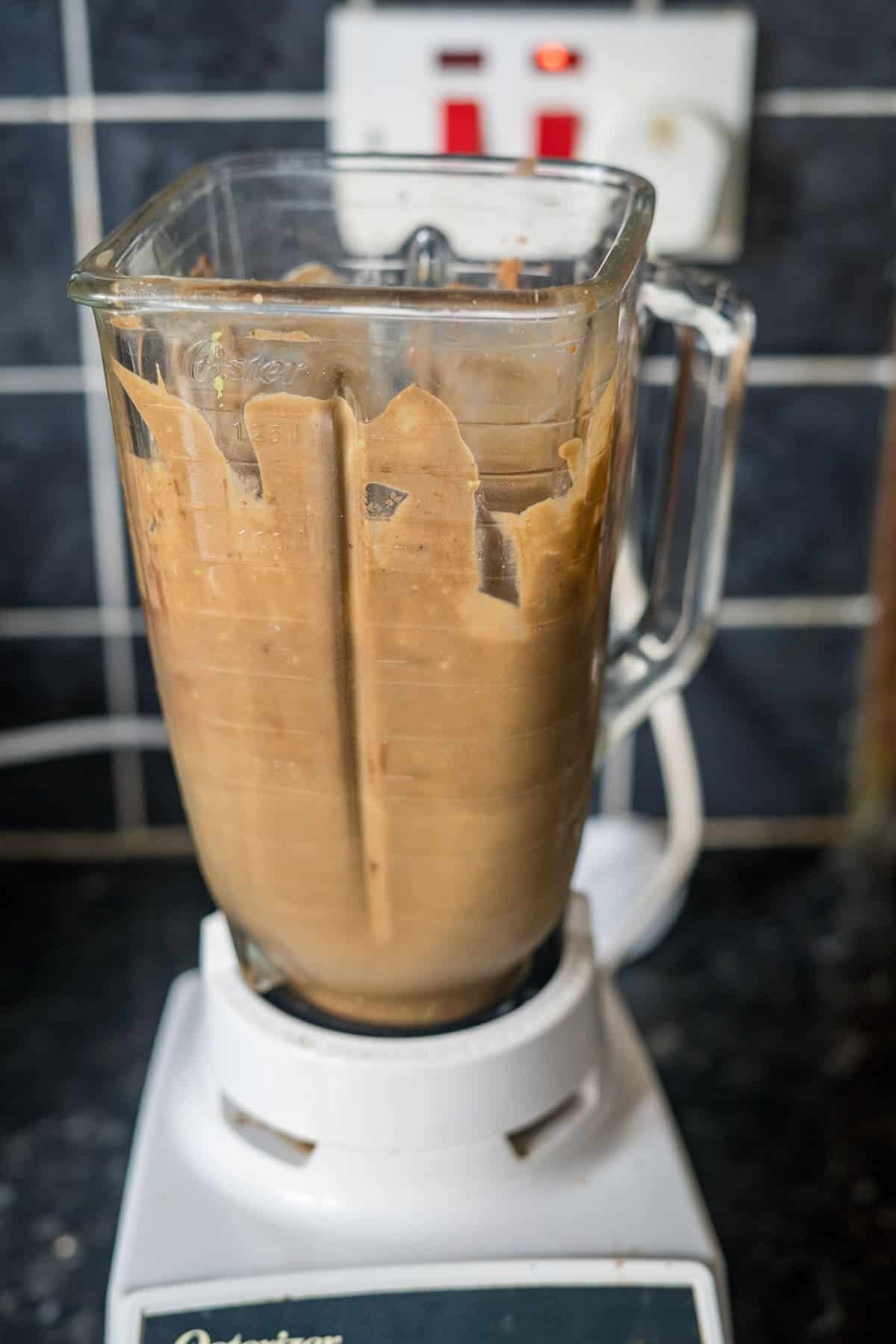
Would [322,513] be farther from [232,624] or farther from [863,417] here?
[863,417]

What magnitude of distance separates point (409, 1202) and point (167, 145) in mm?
552

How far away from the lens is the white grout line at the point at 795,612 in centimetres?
84

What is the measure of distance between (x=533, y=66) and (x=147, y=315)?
41cm

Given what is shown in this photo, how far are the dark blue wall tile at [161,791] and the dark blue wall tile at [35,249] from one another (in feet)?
0.83

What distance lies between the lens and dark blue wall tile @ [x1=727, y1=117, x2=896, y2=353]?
2.43 ft

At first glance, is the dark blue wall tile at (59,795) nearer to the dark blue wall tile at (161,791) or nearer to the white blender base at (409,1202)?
the dark blue wall tile at (161,791)

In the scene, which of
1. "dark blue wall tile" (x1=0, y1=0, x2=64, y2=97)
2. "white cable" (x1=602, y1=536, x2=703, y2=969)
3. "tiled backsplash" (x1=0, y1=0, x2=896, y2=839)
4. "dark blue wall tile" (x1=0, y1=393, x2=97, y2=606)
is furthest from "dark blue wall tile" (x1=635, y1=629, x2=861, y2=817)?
"dark blue wall tile" (x1=0, y1=0, x2=64, y2=97)

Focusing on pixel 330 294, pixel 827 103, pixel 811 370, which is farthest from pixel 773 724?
pixel 330 294

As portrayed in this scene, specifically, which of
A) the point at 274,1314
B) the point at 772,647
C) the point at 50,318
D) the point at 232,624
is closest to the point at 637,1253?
the point at 274,1314

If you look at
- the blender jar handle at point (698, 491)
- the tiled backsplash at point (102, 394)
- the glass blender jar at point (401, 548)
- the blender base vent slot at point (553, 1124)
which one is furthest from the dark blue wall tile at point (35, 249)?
the blender base vent slot at point (553, 1124)

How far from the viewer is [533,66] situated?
71 cm

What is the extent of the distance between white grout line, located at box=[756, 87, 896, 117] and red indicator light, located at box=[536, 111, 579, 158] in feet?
0.34

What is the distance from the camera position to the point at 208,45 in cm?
72

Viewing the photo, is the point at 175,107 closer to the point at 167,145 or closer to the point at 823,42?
the point at 167,145
